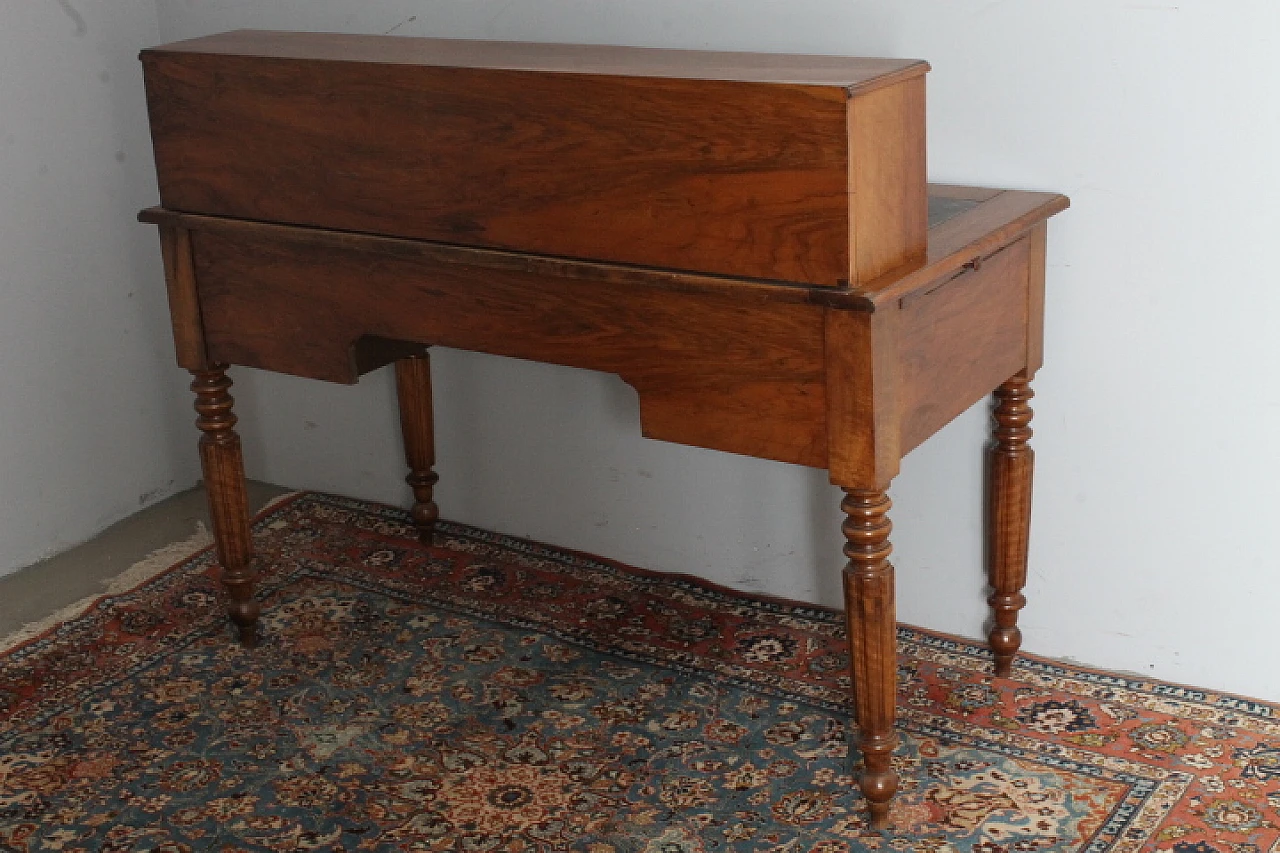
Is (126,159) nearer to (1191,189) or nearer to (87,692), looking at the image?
A: (87,692)

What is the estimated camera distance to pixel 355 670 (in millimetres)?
2791

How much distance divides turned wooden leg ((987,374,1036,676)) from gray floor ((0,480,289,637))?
1.78 metres

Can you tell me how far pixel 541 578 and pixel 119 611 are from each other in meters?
0.85

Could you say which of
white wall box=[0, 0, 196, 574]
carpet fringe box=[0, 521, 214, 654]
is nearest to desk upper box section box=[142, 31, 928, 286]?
white wall box=[0, 0, 196, 574]

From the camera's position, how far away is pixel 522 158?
83.4 inches

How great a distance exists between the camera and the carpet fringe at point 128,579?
301 centimetres

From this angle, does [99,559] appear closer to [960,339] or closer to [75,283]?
[75,283]

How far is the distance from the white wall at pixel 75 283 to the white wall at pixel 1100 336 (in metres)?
0.81

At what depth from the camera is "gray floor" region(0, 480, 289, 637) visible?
3146 mm

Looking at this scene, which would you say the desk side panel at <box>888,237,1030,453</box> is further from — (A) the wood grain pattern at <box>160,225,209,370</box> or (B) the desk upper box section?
(A) the wood grain pattern at <box>160,225,209,370</box>

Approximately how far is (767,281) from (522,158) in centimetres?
41

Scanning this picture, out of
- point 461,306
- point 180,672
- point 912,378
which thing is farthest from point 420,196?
point 180,672

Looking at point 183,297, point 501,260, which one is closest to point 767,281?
point 501,260

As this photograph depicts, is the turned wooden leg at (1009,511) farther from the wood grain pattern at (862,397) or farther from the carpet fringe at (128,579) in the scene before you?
the carpet fringe at (128,579)
